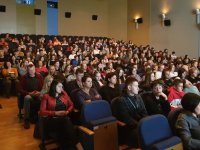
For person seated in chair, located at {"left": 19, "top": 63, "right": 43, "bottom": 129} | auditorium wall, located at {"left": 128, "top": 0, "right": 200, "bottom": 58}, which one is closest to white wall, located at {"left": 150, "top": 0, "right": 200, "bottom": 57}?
auditorium wall, located at {"left": 128, "top": 0, "right": 200, "bottom": 58}

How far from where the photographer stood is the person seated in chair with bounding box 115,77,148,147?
3002 mm

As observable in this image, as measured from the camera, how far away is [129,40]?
1512 centimetres

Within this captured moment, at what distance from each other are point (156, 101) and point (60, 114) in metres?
A: 1.32

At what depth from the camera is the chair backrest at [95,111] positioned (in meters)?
2.97

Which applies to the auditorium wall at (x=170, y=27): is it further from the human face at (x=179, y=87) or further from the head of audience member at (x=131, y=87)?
the head of audience member at (x=131, y=87)

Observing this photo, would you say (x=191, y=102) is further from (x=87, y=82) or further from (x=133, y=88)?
(x=87, y=82)

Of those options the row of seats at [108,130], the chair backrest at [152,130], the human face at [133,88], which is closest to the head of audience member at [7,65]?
the row of seats at [108,130]

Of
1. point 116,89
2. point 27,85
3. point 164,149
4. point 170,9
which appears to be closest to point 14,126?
point 27,85

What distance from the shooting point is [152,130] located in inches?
86.0

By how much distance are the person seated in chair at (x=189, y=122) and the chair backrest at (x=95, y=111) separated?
1026mm

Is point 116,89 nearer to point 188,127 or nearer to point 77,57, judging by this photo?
point 188,127

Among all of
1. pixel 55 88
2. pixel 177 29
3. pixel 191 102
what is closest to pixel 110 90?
pixel 55 88

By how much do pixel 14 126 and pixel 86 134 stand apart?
2.01 metres

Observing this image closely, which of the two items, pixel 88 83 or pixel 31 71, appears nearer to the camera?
pixel 88 83
